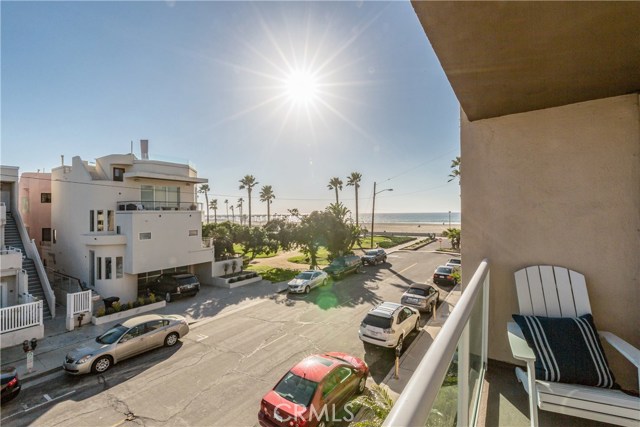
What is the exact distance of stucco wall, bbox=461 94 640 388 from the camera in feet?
9.93

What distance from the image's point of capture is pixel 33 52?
985cm

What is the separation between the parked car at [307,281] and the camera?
1661 centimetres

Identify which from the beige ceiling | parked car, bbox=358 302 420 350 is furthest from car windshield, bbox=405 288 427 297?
the beige ceiling

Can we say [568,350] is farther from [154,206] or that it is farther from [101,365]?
[154,206]

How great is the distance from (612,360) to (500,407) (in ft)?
4.91

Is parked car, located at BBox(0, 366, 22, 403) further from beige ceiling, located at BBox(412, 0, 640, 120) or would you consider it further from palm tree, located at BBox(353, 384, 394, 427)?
beige ceiling, located at BBox(412, 0, 640, 120)

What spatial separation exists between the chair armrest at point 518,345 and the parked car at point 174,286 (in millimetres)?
16364

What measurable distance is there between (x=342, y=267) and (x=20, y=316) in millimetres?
16160

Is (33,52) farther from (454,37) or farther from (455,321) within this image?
(455,321)

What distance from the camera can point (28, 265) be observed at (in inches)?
584

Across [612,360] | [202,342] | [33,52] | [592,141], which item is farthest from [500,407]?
[33,52]

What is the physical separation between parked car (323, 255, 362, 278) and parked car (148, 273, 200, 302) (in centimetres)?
872

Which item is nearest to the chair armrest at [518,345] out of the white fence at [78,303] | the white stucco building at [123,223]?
the white fence at [78,303]

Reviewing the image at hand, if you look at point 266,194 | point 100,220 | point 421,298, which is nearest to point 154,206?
point 100,220
